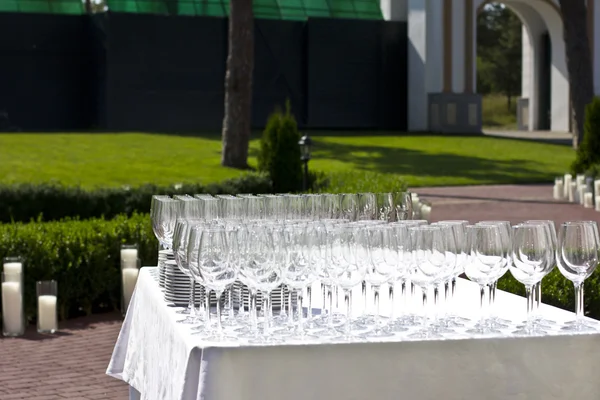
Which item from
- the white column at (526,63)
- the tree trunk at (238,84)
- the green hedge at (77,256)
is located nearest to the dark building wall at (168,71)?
the tree trunk at (238,84)

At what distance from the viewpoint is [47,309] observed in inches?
352

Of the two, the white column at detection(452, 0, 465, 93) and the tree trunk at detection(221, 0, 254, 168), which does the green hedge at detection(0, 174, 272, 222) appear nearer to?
the tree trunk at detection(221, 0, 254, 168)

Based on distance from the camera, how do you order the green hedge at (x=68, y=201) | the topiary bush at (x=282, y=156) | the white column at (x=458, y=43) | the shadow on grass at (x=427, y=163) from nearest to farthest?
the green hedge at (x=68, y=201), the topiary bush at (x=282, y=156), the shadow on grass at (x=427, y=163), the white column at (x=458, y=43)

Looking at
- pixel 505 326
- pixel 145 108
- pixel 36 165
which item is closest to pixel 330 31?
pixel 145 108

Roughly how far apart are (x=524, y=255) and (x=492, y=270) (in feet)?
0.40

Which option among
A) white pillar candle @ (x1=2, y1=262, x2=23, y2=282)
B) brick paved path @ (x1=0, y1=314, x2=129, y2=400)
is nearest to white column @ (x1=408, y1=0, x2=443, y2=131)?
brick paved path @ (x1=0, y1=314, x2=129, y2=400)

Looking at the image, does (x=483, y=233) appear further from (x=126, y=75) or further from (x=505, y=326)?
(x=126, y=75)

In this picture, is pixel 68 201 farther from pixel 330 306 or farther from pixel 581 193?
pixel 581 193

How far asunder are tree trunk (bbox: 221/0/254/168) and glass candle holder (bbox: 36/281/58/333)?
49.9 feet

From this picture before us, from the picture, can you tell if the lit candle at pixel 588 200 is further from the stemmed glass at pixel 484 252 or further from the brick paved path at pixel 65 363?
the stemmed glass at pixel 484 252

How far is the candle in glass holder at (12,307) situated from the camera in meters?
8.79

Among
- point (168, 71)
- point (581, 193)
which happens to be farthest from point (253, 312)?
point (168, 71)

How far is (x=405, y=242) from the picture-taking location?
3.58 m

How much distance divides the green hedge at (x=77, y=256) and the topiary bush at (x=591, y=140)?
14.3 m
